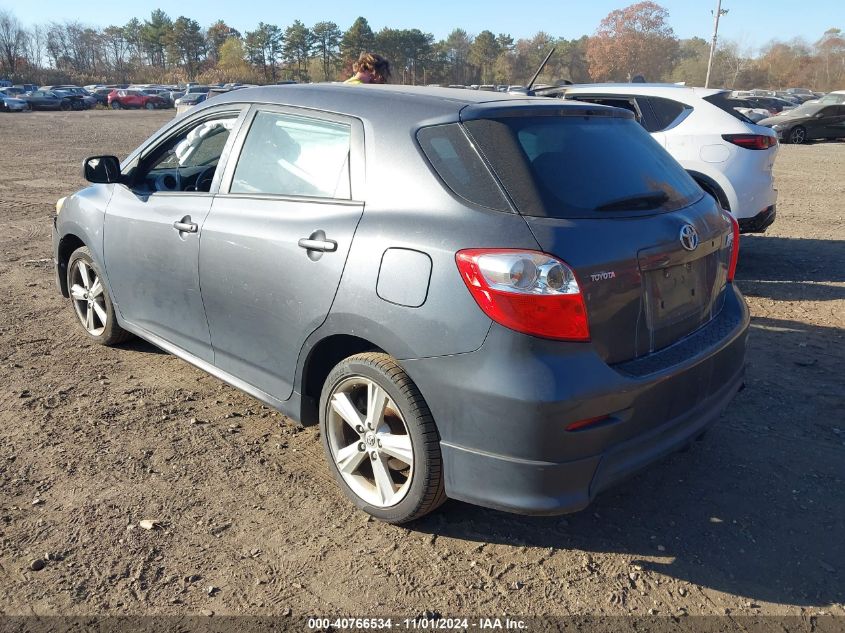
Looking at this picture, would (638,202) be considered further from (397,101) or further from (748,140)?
(748,140)

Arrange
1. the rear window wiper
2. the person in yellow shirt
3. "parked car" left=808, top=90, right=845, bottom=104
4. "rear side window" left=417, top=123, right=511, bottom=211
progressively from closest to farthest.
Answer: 1. "rear side window" left=417, top=123, right=511, bottom=211
2. the rear window wiper
3. the person in yellow shirt
4. "parked car" left=808, top=90, right=845, bottom=104

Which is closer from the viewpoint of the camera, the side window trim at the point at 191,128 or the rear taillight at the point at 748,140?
the side window trim at the point at 191,128

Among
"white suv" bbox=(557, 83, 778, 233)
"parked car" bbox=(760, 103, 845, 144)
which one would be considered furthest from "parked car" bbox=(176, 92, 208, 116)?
"parked car" bbox=(760, 103, 845, 144)

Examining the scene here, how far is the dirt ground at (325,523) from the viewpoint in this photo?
102 inches

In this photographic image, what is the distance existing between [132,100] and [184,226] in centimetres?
6021

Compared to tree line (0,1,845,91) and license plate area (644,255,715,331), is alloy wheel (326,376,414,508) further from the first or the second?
tree line (0,1,845,91)

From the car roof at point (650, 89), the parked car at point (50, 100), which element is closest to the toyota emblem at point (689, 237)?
the car roof at point (650, 89)

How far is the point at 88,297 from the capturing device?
194 inches

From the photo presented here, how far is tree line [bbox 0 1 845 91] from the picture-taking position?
10050 cm

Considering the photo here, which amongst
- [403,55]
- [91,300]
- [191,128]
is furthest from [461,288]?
[403,55]

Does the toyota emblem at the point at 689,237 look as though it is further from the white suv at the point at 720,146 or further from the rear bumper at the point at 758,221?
the rear bumper at the point at 758,221

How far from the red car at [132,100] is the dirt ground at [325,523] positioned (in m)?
58.8

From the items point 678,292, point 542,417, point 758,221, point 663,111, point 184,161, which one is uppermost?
point 663,111

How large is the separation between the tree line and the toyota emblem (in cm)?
10146
